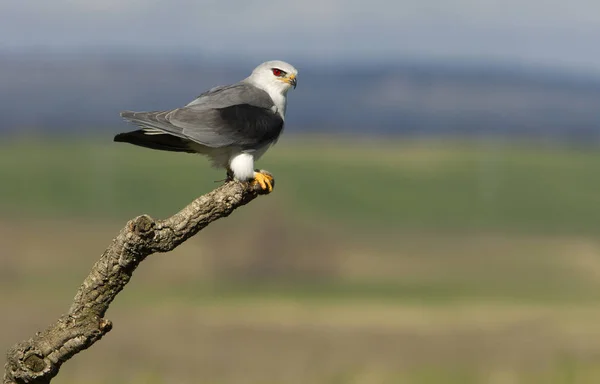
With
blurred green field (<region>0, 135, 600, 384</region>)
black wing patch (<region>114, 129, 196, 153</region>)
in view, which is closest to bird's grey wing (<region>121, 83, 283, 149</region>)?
black wing patch (<region>114, 129, 196, 153</region>)

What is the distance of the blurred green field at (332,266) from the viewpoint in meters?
42.6

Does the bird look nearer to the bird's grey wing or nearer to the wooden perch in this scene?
the bird's grey wing

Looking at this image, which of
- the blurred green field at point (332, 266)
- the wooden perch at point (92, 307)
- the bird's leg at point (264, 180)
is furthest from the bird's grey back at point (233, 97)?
the blurred green field at point (332, 266)

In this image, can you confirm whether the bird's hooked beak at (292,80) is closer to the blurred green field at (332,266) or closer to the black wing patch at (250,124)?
the black wing patch at (250,124)

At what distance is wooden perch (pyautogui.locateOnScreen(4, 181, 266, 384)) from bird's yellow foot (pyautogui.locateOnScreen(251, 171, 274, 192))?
2.25 meters

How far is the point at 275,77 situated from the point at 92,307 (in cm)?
552

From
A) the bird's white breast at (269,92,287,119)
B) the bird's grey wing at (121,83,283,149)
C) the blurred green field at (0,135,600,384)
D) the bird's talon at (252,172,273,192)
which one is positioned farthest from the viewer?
the blurred green field at (0,135,600,384)

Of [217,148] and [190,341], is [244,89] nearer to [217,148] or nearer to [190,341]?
[217,148]

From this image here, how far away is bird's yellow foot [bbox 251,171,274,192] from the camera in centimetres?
1218

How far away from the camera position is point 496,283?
98.2 metres

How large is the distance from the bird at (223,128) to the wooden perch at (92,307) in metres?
2.17

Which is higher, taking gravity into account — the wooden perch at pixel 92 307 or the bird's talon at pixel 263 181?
the bird's talon at pixel 263 181

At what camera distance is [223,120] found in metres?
12.6

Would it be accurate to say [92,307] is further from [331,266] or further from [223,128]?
[331,266]
